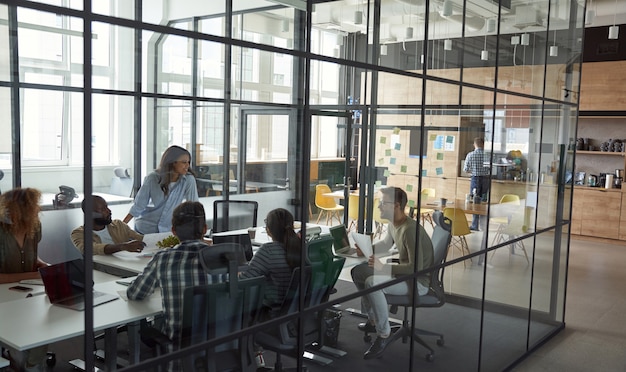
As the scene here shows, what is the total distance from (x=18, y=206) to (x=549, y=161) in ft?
15.3

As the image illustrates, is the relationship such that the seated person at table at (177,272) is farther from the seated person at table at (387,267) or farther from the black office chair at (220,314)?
the seated person at table at (387,267)

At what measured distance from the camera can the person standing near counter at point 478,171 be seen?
14.9 ft

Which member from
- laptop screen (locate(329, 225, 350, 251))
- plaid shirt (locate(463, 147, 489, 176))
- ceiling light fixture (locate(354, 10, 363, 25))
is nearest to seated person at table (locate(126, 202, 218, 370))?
laptop screen (locate(329, 225, 350, 251))

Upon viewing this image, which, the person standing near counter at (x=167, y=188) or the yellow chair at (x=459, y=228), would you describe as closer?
the person standing near counter at (x=167, y=188)

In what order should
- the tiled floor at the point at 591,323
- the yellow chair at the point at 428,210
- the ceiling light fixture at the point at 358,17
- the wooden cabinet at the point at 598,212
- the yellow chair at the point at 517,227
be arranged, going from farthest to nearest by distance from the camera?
the wooden cabinet at the point at 598,212
the tiled floor at the point at 591,323
the yellow chair at the point at 517,227
the yellow chair at the point at 428,210
the ceiling light fixture at the point at 358,17

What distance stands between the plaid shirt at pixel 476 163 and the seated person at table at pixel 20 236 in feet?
9.75

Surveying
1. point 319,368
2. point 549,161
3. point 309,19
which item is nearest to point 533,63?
A: point 549,161

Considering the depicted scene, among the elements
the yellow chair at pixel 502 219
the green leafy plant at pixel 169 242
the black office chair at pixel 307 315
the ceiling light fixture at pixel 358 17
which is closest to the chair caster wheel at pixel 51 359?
the green leafy plant at pixel 169 242

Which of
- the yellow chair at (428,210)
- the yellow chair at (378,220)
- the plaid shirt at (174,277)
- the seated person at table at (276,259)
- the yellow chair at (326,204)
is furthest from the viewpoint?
the yellow chair at (428,210)

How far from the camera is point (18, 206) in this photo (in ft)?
9.12

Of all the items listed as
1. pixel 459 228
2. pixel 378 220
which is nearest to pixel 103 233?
pixel 378 220

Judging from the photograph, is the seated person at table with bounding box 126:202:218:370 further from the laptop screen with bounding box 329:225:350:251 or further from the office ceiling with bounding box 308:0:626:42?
the office ceiling with bounding box 308:0:626:42

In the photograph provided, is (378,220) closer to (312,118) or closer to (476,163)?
(312,118)

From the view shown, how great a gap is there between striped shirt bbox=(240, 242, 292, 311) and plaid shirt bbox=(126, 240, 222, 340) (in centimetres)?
22
